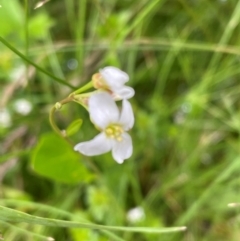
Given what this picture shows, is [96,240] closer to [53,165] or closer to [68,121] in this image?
[53,165]

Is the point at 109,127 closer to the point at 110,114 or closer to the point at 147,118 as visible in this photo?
the point at 110,114

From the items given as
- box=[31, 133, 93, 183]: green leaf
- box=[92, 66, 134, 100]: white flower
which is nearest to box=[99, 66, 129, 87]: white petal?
box=[92, 66, 134, 100]: white flower

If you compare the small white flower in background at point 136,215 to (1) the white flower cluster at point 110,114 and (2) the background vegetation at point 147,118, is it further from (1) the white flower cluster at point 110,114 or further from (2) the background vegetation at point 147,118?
(1) the white flower cluster at point 110,114

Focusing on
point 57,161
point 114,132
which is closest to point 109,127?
point 114,132

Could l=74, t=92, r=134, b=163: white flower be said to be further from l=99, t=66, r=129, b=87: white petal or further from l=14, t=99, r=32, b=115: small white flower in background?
l=14, t=99, r=32, b=115: small white flower in background

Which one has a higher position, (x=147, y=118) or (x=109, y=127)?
(x=147, y=118)

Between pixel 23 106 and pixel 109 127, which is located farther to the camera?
pixel 23 106

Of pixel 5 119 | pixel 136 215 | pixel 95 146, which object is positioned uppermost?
pixel 5 119

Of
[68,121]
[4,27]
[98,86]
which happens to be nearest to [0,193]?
[68,121]
